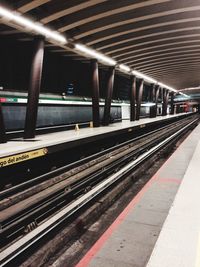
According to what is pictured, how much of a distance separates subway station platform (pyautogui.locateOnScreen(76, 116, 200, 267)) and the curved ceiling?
5.18 m

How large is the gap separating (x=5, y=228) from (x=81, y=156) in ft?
19.5

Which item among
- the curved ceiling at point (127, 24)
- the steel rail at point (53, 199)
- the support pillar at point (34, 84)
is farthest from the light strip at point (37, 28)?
the steel rail at point (53, 199)

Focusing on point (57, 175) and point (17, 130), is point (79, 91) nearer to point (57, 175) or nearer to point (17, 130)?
point (17, 130)

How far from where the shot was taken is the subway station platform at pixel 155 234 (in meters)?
2.48

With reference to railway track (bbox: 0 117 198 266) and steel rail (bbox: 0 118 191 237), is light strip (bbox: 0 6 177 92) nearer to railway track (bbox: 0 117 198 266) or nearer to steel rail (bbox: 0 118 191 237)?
railway track (bbox: 0 117 198 266)

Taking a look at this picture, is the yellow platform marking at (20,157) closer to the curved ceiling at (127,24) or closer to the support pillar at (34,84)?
the support pillar at (34,84)

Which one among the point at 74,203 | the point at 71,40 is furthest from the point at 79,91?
the point at 74,203

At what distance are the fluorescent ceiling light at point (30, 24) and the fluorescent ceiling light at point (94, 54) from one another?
157cm

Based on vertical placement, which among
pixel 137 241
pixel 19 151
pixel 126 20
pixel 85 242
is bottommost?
pixel 85 242

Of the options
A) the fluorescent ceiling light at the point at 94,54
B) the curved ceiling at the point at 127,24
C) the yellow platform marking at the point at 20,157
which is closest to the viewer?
the yellow platform marking at the point at 20,157

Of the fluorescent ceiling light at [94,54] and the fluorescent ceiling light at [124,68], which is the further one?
the fluorescent ceiling light at [124,68]

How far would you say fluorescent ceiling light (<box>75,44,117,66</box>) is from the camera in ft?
34.9

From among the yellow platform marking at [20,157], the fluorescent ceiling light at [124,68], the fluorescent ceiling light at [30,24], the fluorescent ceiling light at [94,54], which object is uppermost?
the fluorescent ceiling light at [124,68]

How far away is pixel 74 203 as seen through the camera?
5.10m
